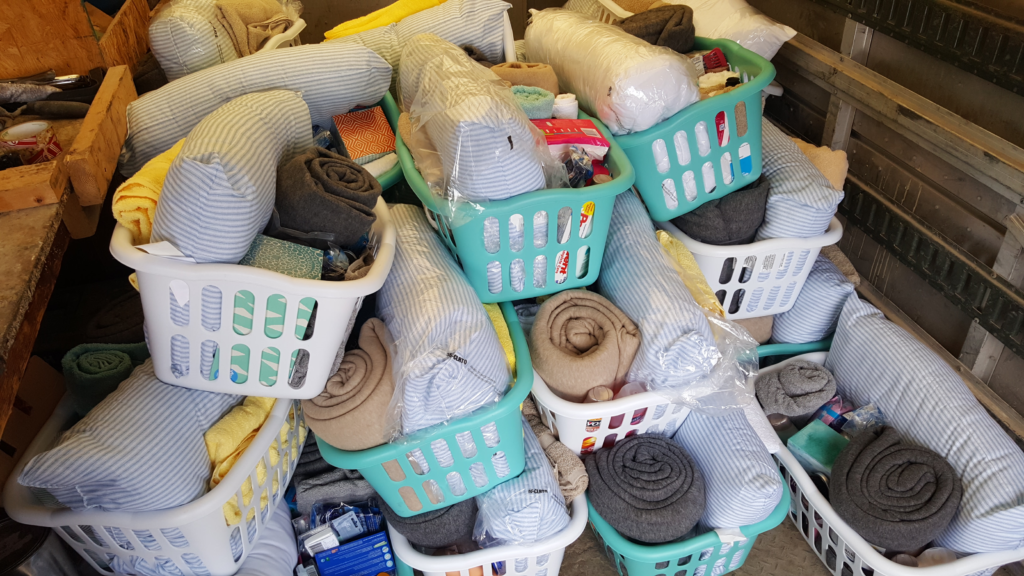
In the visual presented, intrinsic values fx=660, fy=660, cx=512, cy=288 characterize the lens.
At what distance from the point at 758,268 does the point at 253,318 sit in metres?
1.01

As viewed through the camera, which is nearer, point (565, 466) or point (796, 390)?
point (565, 466)

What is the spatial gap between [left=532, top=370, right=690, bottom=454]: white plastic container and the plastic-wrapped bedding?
1.69ft

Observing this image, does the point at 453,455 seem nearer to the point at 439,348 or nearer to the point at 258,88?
the point at 439,348

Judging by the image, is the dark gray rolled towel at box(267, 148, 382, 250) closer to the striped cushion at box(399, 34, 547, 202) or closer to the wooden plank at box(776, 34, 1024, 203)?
the striped cushion at box(399, 34, 547, 202)

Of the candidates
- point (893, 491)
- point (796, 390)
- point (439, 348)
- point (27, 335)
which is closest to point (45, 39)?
point (27, 335)

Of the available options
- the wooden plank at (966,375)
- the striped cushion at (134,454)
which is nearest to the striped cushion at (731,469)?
the wooden plank at (966,375)

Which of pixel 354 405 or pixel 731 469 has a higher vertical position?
pixel 354 405

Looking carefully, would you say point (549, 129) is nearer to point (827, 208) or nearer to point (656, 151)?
point (656, 151)

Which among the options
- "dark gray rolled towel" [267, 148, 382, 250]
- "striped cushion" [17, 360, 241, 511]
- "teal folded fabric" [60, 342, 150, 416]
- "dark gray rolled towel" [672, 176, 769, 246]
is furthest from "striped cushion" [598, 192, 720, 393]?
"teal folded fabric" [60, 342, 150, 416]

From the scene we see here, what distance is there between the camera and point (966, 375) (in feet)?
4.66

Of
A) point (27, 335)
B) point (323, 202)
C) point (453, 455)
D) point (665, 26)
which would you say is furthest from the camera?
point (665, 26)

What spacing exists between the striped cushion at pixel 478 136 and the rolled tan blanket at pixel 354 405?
0.31m

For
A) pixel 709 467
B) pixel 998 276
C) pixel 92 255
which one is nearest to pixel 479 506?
pixel 709 467

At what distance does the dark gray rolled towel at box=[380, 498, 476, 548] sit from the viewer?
1.16m
